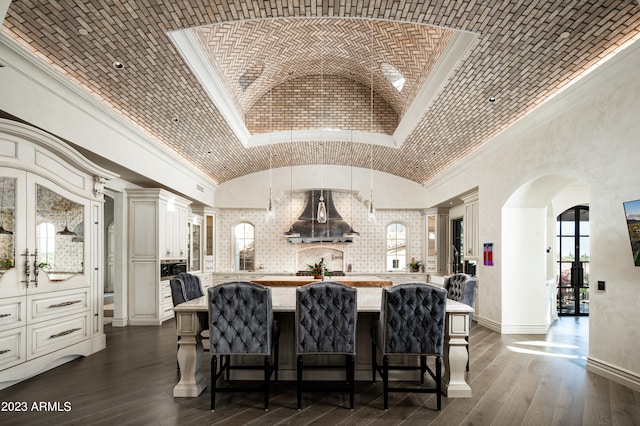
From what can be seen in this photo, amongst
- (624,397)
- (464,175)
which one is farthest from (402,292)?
(464,175)

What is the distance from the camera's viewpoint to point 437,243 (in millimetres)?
10789

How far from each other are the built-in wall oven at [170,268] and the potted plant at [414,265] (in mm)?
6055

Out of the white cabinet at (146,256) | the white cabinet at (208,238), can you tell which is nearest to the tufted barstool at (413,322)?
the white cabinet at (146,256)

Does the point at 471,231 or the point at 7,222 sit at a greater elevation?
the point at 7,222

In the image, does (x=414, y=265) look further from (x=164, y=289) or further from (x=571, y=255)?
(x=164, y=289)

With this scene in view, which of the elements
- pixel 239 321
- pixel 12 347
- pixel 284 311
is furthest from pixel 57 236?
pixel 284 311

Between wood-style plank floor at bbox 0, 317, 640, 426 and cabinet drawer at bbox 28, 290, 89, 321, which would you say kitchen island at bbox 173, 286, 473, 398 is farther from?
cabinet drawer at bbox 28, 290, 89, 321

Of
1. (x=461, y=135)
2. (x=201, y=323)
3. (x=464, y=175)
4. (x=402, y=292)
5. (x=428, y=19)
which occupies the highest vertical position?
(x=428, y=19)

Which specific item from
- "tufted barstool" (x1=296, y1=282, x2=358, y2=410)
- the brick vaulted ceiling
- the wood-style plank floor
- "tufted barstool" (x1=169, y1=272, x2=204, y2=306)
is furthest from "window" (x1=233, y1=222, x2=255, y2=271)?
"tufted barstool" (x1=296, y1=282, x2=358, y2=410)

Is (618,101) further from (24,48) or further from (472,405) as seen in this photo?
A: (24,48)

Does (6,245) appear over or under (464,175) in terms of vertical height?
under

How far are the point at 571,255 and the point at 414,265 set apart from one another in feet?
12.6

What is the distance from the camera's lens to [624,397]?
3.55m

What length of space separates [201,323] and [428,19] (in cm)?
374
